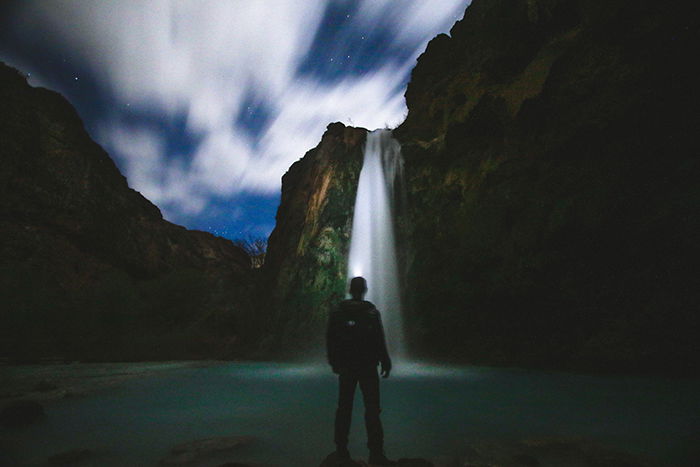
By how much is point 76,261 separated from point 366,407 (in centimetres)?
4305

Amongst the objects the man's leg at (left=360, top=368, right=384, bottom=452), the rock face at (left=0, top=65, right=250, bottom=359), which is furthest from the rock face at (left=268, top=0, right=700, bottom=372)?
the rock face at (left=0, top=65, right=250, bottom=359)

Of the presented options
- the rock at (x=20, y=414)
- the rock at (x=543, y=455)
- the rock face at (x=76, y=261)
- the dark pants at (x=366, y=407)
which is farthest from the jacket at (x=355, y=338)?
the rock face at (x=76, y=261)

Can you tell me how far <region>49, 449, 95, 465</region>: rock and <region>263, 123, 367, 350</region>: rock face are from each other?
1498 cm

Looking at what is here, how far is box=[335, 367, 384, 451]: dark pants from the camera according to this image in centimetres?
317

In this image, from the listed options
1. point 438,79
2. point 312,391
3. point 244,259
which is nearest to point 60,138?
point 244,259

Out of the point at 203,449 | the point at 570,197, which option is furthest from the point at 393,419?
the point at 570,197

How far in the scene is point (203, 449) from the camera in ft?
12.0

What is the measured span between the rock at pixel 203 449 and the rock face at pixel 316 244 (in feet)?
47.3

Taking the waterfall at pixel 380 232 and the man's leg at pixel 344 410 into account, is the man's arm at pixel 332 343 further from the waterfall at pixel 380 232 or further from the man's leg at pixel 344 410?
the waterfall at pixel 380 232

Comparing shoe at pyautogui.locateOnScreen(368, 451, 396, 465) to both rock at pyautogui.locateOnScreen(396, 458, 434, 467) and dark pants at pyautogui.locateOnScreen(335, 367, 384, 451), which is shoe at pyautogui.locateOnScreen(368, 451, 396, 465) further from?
rock at pyautogui.locateOnScreen(396, 458, 434, 467)

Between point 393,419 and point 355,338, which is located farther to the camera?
point 393,419

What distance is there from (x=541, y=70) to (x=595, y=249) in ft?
22.6

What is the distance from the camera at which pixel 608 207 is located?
9961 mm

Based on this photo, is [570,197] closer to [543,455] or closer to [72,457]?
[543,455]
